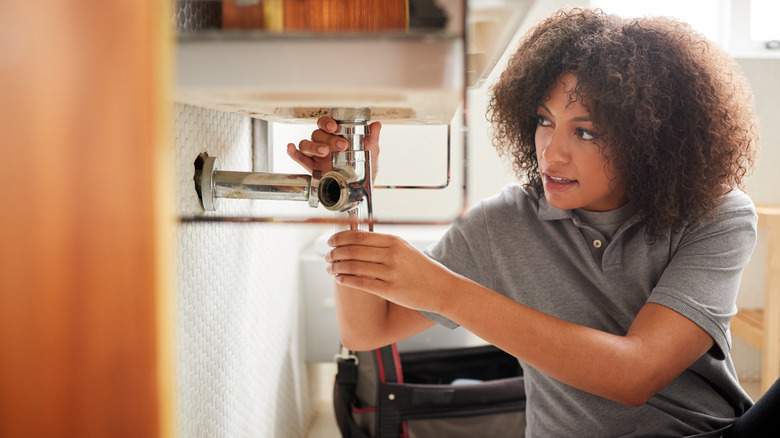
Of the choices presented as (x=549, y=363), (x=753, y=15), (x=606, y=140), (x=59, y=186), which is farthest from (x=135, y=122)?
(x=753, y=15)

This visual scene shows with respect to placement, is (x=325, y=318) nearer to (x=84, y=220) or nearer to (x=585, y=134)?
(x=585, y=134)

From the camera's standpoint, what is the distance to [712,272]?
2.50ft

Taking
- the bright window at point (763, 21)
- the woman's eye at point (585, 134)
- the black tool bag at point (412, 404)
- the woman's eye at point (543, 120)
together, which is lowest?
the black tool bag at point (412, 404)

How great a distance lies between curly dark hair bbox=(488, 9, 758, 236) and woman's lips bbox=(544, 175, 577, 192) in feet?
0.21

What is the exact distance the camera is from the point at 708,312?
A: 28.9 inches

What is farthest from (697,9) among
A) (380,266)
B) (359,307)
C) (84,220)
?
(84,220)

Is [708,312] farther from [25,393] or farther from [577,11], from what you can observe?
[25,393]

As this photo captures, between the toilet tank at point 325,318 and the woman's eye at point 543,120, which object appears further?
the toilet tank at point 325,318

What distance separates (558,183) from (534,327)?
0.75 ft

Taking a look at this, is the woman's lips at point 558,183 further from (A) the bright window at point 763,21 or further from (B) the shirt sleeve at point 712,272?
(A) the bright window at point 763,21

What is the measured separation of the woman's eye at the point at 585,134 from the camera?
2.61 feet

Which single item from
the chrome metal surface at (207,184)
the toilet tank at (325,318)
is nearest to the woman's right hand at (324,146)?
the chrome metal surface at (207,184)

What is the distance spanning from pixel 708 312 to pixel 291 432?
0.97m

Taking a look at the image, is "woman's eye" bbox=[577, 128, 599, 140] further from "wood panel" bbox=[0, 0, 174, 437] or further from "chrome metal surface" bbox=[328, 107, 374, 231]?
"wood panel" bbox=[0, 0, 174, 437]
